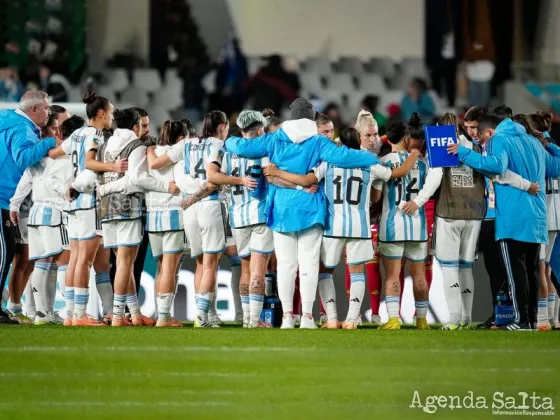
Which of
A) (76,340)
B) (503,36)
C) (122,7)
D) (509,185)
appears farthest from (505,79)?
(76,340)

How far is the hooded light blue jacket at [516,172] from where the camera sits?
9523mm

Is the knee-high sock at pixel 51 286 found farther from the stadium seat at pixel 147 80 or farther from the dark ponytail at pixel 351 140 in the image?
the stadium seat at pixel 147 80

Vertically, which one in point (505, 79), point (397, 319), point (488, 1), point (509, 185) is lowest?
point (397, 319)

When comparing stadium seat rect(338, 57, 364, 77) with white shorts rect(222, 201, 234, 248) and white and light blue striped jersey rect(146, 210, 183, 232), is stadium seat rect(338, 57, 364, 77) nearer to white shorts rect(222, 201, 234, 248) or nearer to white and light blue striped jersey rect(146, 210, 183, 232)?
white shorts rect(222, 201, 234, 248)

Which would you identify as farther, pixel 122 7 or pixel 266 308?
pixel 122 7

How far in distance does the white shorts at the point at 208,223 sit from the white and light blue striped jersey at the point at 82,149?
854 mm

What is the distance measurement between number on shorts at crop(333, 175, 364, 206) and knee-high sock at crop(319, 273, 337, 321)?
0.73m

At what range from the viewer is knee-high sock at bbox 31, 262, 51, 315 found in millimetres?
10938

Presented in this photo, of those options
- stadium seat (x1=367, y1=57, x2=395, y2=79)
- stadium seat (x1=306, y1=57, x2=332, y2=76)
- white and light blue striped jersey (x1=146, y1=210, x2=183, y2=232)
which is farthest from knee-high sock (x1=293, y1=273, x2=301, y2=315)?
stadium seat (x1=367, y1=57, x2=395, y2=79)

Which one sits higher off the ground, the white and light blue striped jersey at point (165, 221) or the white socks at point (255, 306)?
the white and light blue striped jersey at point (165, 221)

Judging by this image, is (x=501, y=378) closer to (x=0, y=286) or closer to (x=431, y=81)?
(x=0, y=286)

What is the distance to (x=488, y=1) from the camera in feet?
69.2

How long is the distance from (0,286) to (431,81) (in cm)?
1162

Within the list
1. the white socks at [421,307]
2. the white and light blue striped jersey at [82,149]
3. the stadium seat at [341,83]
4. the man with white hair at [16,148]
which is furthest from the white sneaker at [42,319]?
the stadium seat at [341,83]
